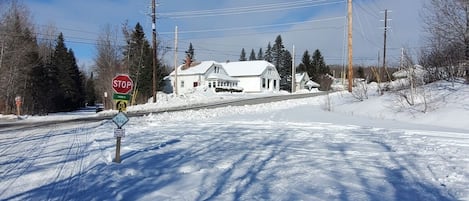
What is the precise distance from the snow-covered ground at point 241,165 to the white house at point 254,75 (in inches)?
2424

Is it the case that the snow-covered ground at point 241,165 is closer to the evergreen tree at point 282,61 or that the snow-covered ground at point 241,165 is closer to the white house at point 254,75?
the white house at point 254,75

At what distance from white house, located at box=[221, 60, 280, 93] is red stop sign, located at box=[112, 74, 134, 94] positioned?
66.1m

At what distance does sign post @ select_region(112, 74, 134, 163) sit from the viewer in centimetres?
880

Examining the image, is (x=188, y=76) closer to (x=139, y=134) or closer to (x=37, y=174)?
(x=139, y=134)

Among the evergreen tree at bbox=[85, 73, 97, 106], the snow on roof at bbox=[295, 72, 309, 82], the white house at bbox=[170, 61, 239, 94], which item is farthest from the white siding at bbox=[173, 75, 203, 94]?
the snow on roof at bbox=[295, 72, 309, 82]

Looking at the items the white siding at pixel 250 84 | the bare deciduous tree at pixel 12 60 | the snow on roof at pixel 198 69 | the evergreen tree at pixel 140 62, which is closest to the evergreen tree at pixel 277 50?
the white siding at pixel 250 84

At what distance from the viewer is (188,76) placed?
2778 inches

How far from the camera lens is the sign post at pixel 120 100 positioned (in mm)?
8805

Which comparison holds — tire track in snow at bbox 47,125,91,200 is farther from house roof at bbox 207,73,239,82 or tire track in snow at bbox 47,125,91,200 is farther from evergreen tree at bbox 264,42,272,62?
evergreen tree at bbox 264,42,272,62

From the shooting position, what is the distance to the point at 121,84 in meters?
8.90

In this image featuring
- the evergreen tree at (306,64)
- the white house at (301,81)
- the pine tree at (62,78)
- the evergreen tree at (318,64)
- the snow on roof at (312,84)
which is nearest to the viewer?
the pine tree at (62,78)

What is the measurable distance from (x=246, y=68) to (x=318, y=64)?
3079cm

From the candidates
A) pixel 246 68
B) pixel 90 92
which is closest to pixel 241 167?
pixel 246 68

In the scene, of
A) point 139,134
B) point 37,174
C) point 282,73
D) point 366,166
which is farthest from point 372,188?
point 282,73
